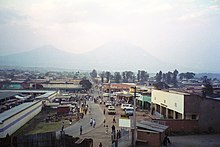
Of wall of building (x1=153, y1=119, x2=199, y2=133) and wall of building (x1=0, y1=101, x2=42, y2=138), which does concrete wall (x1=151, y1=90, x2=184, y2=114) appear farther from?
wall of building (x1=0, y1=101, x2=42, y2=138)

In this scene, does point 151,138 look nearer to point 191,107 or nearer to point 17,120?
point 191,107

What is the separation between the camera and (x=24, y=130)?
483 inches

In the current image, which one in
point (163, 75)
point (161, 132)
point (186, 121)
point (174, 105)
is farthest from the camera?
point (163, 75)

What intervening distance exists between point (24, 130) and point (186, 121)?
6.81 metres

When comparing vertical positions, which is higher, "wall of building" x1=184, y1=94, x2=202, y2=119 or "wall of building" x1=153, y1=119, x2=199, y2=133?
"wall of building" x1=184, y1=94, x2=202, y2=119

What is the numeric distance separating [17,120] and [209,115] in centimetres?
807

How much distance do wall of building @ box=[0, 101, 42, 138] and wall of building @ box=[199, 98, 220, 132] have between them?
7337mm

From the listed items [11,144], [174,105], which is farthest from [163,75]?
[11,144]

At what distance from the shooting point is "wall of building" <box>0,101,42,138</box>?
34.8 feet

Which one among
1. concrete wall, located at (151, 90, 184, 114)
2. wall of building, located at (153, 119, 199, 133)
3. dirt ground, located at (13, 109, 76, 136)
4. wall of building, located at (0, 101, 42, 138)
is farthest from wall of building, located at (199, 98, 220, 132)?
wall of building, located at (0, 101, 42, 138)

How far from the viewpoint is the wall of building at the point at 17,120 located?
1060 cm

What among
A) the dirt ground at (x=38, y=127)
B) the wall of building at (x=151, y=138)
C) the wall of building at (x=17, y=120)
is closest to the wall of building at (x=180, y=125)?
the wall of building at (x=151, y=138)

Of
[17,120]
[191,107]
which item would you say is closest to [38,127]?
[17,120]

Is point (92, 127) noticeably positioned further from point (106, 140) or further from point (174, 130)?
point (174, 130)
